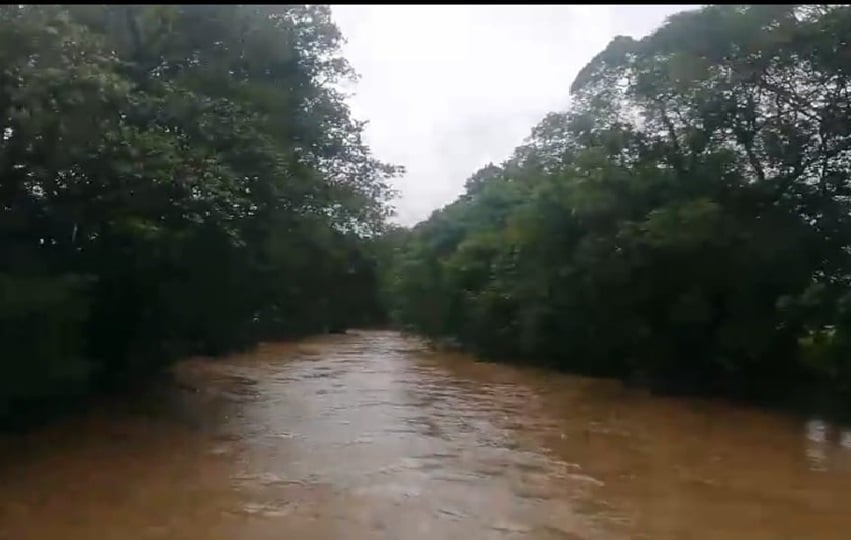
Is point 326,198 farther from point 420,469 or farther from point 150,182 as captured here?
point 420,469

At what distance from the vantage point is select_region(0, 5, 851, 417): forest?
10.7 m

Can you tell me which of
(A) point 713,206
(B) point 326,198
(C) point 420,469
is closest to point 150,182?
(C) point 420,469

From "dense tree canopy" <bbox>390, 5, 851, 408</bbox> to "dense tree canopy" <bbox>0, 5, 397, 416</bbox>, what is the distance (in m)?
5.91

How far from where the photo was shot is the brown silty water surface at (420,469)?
827 cm

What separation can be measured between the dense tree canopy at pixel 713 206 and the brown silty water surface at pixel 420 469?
4.54 ft

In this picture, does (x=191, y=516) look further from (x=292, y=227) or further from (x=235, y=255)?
(x=292, y=227)

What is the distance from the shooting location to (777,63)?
15297mm

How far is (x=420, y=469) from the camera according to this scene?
1074 cm

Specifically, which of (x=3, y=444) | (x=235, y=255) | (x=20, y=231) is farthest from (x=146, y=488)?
(x=235, y=255)

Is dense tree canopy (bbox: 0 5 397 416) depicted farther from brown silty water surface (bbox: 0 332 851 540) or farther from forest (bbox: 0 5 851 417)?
brown silty water surface (bbox: 0 332 851 540)

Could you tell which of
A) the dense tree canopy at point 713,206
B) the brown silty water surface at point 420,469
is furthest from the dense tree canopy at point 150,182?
the dense tree canopy at point 713,206

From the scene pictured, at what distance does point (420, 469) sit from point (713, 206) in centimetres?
733

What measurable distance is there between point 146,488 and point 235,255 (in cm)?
553

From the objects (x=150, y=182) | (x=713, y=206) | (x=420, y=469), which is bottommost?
(x=420, y=469)
